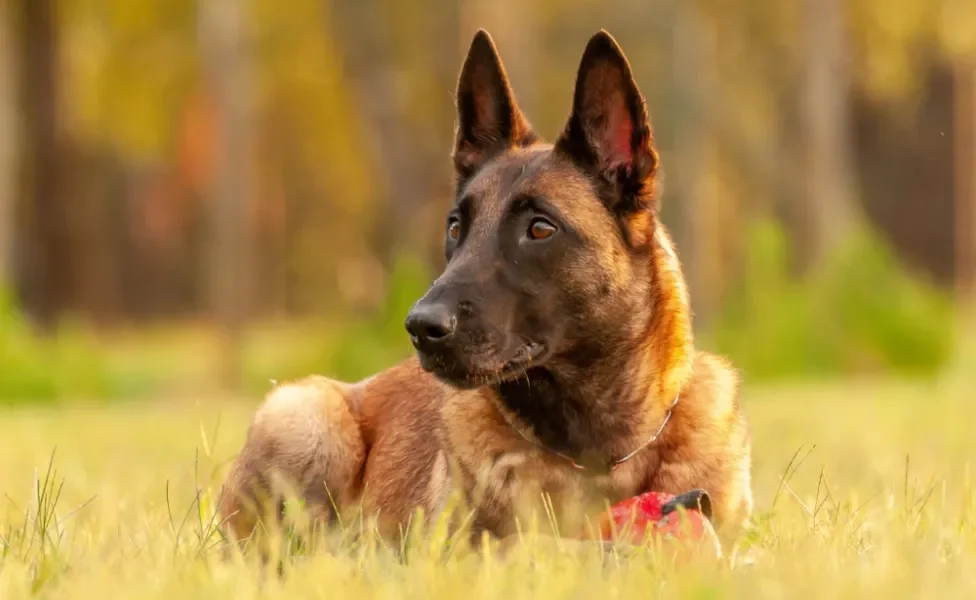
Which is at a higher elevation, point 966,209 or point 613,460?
point 613,460

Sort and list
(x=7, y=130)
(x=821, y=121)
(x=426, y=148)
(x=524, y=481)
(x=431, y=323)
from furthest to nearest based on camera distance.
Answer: (x=7, y=130), (x=821, y=121), (x=426, y=148), (x=524, y=481), (x=431, y=323)

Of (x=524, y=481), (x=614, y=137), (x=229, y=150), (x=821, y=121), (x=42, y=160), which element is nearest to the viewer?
(x=524, y=481)

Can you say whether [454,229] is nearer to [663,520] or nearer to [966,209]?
[663,520]

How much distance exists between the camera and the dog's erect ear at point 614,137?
183 inches

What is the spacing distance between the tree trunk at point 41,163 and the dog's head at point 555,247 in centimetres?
1543

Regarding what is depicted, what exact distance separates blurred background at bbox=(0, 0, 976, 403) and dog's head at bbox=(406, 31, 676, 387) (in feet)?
28.4

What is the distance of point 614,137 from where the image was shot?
4.75 meters

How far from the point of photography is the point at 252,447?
5242 millimetres

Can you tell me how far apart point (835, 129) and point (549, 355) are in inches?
625

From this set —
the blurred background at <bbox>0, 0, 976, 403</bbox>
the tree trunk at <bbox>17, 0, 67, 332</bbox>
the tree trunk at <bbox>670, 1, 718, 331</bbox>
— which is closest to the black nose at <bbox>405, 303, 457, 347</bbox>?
the blurred background at <bbox>0, 0, 976, 403</bbox>

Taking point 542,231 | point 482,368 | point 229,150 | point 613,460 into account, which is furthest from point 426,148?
point 482,368

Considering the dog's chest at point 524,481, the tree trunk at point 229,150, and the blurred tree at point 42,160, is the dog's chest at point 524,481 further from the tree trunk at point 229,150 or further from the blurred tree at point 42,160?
the blurred tree at point 42,160

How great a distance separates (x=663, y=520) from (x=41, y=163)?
17.1 meters

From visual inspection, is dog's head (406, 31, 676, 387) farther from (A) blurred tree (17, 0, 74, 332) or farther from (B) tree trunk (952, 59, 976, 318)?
(B) tree trunk (952, 59, 976, 318)
